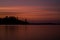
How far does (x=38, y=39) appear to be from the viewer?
1969 centimetres

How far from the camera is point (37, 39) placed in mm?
19703

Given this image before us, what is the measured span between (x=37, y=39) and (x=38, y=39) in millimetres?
104
